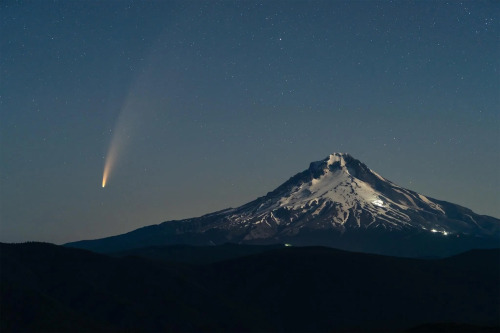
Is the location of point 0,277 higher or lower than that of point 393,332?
higher

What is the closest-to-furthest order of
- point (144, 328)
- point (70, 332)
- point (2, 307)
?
point (70, 332), point (2, 307), point (144, 328)

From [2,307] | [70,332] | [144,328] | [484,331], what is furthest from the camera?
[144,328]

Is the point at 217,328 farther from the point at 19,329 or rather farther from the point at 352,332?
the point at 19,329

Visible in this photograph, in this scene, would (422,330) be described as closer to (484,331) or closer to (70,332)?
(484,331)

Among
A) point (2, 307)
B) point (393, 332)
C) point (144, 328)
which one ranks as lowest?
point (393, 332)

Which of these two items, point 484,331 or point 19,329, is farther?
point 19,329

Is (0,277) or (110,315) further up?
(0,277)

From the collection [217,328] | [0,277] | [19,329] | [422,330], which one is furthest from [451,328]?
[0,277]

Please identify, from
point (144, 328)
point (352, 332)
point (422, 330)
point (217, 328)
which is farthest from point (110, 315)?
point (422, 330)

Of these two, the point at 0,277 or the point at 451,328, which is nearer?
the point at 451,328
